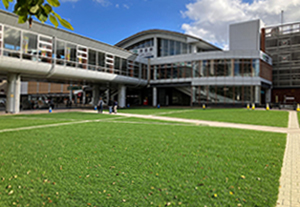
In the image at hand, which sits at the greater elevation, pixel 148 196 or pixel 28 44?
pixel 28 44

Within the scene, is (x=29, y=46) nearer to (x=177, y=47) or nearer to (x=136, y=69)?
(x=136, y=69)

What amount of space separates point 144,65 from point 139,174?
35362mm

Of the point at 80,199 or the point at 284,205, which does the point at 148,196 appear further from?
the point at 284,205

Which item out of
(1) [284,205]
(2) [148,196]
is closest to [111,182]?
(2) [148,196]

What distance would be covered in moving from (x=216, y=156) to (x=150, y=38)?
43061 mm

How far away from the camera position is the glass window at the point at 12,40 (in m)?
18.9

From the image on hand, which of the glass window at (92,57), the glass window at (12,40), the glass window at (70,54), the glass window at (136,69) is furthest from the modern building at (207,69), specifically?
the glass window at (12,40)

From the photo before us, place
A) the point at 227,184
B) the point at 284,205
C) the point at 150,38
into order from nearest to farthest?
the point at 284,205, the point at 227,184, the point at 150,38

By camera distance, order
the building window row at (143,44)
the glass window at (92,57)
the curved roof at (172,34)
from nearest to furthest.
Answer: the glass window at (92,57), the curved roof at (172,34), the building window row at (143,44)

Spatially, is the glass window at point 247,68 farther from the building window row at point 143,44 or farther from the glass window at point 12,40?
the glass window at point 12,40

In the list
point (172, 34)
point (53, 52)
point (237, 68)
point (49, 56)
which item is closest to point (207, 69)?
point (237, 68)

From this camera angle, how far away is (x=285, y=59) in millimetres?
42469

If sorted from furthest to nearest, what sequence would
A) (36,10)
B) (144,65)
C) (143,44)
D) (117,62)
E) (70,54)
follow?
(143,44), (144,65), (117,62), (70,54), (36,10)

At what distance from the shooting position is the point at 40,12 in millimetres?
1866
